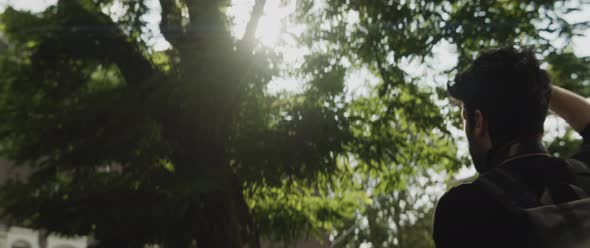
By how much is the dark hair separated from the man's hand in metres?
0.37

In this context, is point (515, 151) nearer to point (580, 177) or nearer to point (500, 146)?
point (500, 146)

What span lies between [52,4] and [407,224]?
29.1 metres

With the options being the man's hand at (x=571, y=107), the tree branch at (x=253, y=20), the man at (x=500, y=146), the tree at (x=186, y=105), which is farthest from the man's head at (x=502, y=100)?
the tree branch at (x=253, y=20)

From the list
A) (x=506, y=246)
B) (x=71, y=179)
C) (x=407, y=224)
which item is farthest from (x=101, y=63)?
(x=407, y=224)

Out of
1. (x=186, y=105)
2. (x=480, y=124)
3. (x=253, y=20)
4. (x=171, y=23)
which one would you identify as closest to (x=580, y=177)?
(x=480, y=124)

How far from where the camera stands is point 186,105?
27.3ft

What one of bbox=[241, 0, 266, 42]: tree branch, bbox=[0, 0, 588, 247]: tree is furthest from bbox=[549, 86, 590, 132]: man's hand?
bbox=[241, 0, 266, 42]: tree branch

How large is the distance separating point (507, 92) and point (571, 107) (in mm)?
609

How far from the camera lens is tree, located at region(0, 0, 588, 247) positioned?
8.40m

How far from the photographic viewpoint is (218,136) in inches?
357

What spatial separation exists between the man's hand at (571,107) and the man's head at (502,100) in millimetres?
373

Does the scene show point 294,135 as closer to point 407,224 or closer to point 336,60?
point 336,60

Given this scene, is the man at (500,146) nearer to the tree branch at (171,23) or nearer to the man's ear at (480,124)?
the man's ear at (480,124)

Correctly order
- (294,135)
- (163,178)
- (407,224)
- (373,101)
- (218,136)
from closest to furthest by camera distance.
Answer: (163,178)
(218,136)
(294,135)
(373,101)
(407,224)
